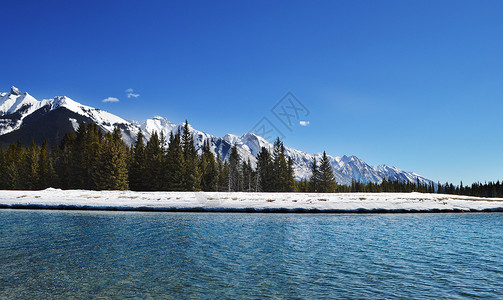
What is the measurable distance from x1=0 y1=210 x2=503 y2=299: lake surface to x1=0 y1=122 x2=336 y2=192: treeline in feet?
158

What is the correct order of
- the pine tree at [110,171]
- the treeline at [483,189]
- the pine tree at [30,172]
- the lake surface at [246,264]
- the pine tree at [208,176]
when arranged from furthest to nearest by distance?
the treeline at [483,189] → the pine tree at [208,176] → the pine tree at [30,172] → the pine tree at [110,171] → the lake surface at [246,264]

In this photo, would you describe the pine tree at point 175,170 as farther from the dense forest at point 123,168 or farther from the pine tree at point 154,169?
the pine tree at point 154,169

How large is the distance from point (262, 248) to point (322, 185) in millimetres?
79677

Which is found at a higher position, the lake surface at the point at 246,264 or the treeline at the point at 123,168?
the treeline at the point at 123,168

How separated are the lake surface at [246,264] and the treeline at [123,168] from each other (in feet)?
158

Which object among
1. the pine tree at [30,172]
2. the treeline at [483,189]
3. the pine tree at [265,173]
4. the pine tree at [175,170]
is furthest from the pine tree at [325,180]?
the treeline at [483,189]

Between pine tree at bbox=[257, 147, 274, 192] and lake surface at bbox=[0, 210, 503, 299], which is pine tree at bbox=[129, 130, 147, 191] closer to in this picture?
pine tree at bbox=[257, 147, 274, 192]

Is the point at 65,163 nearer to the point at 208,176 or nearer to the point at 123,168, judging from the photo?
the point at 123,168

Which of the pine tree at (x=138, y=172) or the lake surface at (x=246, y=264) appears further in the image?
the pine tree at (x=138, y=172)

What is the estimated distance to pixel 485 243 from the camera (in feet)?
56.3

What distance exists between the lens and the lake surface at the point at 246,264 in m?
9.03

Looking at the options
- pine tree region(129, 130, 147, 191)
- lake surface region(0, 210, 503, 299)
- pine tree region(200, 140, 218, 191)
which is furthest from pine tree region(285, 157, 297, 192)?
lake surface region(0, 210, 503, 299)

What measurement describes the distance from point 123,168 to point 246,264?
198 ft

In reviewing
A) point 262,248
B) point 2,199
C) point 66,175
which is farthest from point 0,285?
point 66,175
